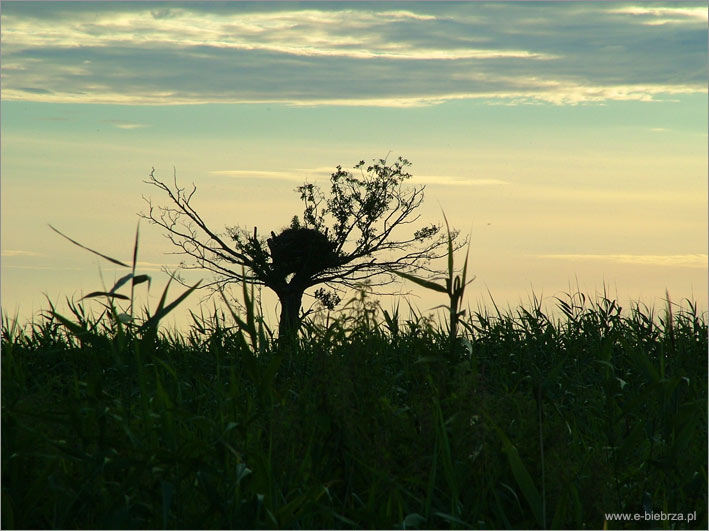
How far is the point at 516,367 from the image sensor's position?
7680 mm

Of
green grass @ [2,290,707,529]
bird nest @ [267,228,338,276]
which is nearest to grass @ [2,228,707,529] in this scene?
green grass @ [2,290,707,529]

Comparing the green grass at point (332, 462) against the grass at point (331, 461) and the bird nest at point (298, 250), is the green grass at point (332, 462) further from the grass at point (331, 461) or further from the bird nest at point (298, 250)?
the bird nest at point (298, 250)

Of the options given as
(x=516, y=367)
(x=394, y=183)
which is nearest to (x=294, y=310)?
(x=394, y=183)

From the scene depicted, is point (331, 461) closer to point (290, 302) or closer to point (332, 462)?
point (332, 462)

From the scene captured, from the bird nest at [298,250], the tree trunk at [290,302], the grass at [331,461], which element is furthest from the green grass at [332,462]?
the tree trunk at [290,302]

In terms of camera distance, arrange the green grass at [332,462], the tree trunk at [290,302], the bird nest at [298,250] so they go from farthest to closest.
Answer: the tree trunk at [290,302] < the bird nest at [298,250] < the green grass at [332,462]

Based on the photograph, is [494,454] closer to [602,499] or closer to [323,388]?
[602,499]

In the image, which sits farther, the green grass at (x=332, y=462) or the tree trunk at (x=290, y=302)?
the tree trunk at (x=290, y=302)

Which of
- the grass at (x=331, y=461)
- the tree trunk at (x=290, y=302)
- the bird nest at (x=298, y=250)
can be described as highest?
the bird nest at (x=298, y=250)

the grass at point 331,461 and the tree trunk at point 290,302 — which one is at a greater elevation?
the tree trunk at point 290,302

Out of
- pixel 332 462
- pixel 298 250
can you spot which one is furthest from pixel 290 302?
pixel 332 462

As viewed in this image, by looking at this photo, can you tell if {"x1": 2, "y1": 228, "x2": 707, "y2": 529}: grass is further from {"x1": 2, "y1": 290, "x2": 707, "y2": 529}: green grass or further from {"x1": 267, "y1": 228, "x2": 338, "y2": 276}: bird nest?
{"x1": 267, "y1": 228, "x2": 338, "y2": 276}: bird nest

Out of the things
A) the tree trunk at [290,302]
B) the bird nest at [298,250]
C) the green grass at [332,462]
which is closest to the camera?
the green grass at [332,462]

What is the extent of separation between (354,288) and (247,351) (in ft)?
2.84
